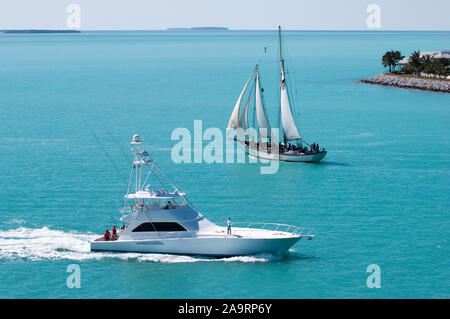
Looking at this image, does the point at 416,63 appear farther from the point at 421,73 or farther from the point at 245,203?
the point at 245,203

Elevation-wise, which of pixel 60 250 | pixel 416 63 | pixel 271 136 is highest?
pixel 416 63

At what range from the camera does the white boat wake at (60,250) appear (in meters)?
46.6

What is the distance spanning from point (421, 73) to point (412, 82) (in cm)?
744

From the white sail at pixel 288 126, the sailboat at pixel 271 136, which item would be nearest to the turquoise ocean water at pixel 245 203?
the sailboat at pixel 271 136

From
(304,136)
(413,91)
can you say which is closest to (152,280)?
(304,136)

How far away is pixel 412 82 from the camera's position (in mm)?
162000

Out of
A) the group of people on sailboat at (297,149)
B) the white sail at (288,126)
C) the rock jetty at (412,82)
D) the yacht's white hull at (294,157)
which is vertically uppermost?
the rock jetty at (412,82)

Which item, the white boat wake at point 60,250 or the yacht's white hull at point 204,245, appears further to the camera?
the white boat wake at point 60,250

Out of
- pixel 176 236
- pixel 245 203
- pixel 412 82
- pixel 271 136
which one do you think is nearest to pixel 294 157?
pixel 271 136

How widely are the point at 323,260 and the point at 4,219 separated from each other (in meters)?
26.4

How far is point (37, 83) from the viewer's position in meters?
181

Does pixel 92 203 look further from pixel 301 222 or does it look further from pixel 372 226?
pixel 372 226

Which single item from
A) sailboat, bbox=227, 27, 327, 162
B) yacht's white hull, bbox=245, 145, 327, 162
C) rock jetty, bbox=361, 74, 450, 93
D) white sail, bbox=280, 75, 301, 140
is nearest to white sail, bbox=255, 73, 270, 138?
sailboat, bbox=227, 27, 327, 162

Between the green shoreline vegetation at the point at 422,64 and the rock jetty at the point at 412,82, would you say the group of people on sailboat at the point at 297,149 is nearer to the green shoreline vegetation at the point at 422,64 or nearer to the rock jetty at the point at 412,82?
the rock jetty at the point at 412,82
